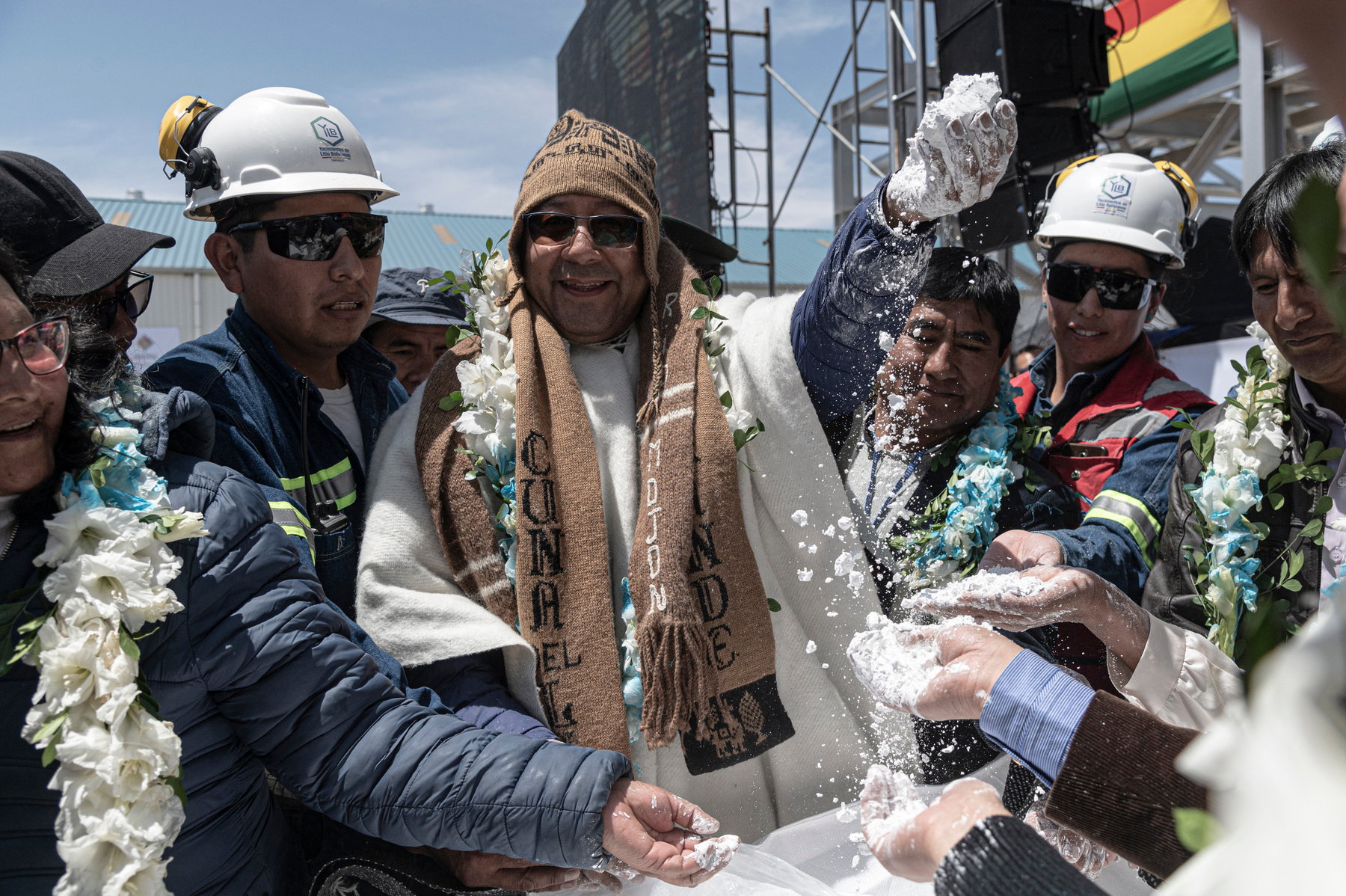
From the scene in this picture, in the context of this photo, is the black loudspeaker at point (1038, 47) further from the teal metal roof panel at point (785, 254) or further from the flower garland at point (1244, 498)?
the teal metal roof panel at point (785, 254)

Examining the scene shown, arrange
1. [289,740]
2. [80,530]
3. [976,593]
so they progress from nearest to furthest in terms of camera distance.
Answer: [80,530] < [289,740] < [976,593]

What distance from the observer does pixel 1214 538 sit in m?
1.88

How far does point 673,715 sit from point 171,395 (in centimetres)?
119

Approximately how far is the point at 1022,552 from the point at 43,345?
1.99 metres

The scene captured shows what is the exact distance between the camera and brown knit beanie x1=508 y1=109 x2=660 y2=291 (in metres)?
2.11

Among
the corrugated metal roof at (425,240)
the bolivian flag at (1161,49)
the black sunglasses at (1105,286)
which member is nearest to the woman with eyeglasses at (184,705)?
the black sunglasses at (1105,286)

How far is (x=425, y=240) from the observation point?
18.2 meters

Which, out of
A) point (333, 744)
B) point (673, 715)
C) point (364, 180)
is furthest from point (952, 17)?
point (333, 744)

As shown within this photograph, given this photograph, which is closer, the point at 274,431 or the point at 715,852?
the point at 715,852

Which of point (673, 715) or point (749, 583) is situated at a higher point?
point (749, 583)

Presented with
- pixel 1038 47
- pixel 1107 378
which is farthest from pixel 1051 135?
pixel 1107 378

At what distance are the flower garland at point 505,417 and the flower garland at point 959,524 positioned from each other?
20.5 inches

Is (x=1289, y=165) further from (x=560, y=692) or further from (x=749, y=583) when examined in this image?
(x=560, y=692)

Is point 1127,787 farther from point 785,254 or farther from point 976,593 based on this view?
point 785,254
